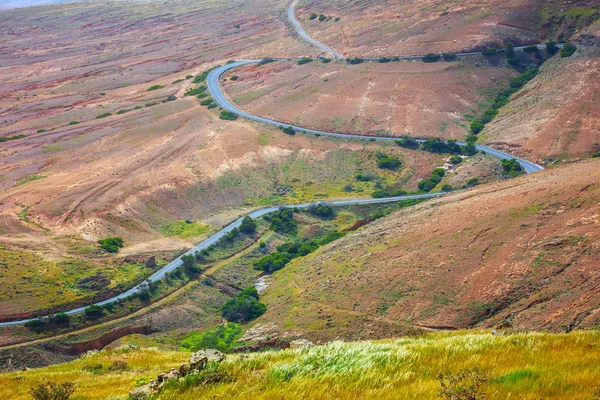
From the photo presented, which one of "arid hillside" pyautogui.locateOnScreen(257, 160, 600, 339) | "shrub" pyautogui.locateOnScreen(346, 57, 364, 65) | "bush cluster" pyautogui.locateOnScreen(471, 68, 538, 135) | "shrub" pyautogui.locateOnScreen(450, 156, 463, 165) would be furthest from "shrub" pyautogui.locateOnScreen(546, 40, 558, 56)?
"arid hillside" pyautogui.locateOnScreen(257, 160, 600, 339)

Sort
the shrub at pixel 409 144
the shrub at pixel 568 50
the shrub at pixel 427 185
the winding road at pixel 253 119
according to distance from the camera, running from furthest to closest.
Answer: the shrub at pixel 568 50
the shrub at pixel 409 144
the shrub at pixel 427 185
the winding road at pixel 253 119

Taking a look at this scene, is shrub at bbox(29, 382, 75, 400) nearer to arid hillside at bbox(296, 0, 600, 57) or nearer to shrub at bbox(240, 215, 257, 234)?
shrub at bbox(240, 215, 257, 234)

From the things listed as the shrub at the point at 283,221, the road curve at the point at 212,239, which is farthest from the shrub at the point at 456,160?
the shrub at the point at 283,221

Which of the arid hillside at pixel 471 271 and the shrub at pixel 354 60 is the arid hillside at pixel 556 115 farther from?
the shrub at pixel 354 60

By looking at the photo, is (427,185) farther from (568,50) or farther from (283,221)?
(568,50)

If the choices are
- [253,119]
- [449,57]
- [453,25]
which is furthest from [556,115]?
[253,119]

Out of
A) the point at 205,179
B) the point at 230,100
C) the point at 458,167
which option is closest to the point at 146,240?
the point at 205,179
